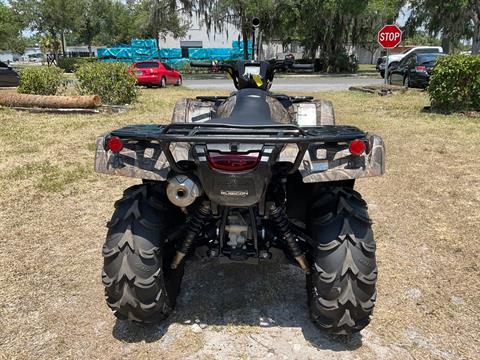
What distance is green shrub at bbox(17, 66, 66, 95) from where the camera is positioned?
13430mm

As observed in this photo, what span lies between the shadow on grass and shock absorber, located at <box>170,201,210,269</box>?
560 mm

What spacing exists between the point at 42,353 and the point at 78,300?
573 mm

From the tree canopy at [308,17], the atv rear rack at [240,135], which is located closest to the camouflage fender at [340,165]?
the atv rear rack at [240,135]

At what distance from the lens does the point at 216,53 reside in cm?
4419

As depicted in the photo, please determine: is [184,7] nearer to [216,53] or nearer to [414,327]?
Result: [216,53]

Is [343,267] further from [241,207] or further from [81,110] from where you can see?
[81,110]

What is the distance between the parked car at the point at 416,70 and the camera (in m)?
17.0

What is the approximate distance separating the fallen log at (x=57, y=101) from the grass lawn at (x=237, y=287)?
5.90 meters

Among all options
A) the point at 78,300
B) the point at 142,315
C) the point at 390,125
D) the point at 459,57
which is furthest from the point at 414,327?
the point at 459,57

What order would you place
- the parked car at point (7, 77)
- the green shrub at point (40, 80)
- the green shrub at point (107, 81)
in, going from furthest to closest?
the parked car at point (7, 77) < the green shrub at point (40, 80) < the green shrub at point (107, 81)

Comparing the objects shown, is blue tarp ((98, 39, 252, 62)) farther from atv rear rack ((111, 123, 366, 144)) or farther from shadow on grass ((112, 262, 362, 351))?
atv rear rack ((111, 123, 366, 144))

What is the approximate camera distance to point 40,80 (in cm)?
1344

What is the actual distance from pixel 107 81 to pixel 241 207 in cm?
1151

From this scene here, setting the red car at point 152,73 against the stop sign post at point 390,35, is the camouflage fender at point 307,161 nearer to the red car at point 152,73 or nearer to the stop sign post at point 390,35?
the stop sign post at point 390,35
